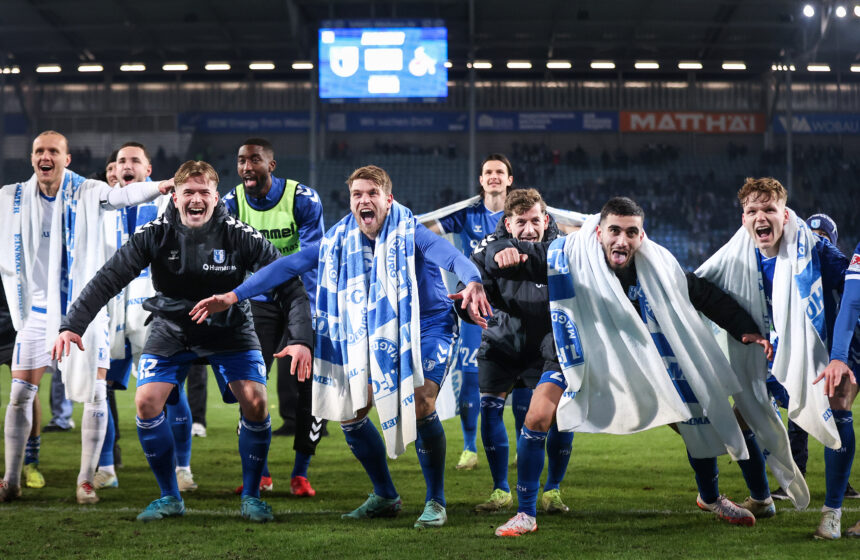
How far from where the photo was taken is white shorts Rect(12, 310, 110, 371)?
19.7 ft

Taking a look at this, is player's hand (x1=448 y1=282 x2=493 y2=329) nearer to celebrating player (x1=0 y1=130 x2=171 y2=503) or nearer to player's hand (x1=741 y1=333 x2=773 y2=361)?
player's hand (x1=741 y1=333 x2=773 y2=361)

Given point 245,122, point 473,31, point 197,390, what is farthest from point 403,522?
point 245,122

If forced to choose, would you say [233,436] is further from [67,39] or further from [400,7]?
[67,39]

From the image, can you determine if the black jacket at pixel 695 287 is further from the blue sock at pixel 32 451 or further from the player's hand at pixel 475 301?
the blue sock at pixel 32 451

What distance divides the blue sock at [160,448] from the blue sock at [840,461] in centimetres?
357

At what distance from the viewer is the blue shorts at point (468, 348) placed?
731 centimetres

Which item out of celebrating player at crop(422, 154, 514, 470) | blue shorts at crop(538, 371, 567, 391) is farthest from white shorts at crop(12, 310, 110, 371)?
blue shorts at crop(538, 371, 567, 391)

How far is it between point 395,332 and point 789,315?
83.3 inches

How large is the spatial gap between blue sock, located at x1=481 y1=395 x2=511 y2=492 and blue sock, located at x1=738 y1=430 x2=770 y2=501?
139cm

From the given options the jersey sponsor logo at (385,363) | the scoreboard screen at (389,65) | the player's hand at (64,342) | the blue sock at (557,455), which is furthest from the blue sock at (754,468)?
the scoreboard screen at (389,65)

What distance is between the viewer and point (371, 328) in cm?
532

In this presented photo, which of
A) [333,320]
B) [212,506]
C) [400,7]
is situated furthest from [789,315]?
[400,7]

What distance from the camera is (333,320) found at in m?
5.42

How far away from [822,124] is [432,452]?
1259 inches
